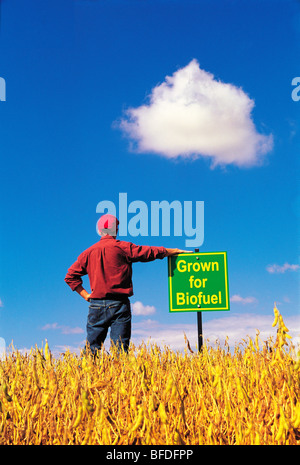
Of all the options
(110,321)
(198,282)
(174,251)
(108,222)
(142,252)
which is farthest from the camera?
(198,282)

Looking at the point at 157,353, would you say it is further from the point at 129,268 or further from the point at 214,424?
the point at 214,424

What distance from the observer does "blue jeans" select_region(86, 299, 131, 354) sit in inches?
256

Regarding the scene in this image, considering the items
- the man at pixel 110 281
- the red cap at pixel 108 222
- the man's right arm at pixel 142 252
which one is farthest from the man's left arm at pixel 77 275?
the man's right arm at pixel 142 252

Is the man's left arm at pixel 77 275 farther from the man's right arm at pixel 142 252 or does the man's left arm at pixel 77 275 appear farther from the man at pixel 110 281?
the man's right arm at pixel 142 252

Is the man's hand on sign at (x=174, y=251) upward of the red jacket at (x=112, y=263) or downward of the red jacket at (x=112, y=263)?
upward

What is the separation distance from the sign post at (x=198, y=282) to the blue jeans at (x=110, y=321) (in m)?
1.13

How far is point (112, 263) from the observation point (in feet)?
22.1

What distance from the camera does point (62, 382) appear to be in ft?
14.0

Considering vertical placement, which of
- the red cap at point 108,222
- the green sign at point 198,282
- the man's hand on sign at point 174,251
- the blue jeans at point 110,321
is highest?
the red cap at point 108,222

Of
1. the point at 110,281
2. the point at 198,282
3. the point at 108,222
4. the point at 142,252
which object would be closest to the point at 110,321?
the point at 110,281

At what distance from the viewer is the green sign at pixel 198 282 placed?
7457mm

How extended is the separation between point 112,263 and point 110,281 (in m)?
0.28

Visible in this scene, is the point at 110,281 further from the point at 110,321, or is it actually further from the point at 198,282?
the point at 198,282
